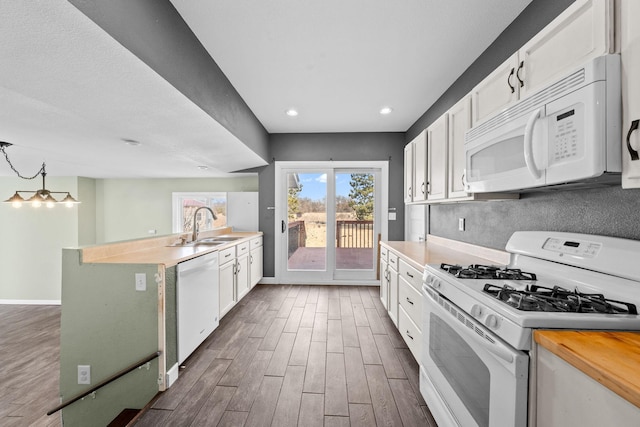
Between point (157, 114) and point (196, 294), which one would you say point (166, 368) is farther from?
point (157, 114)

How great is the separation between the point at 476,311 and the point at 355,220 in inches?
134

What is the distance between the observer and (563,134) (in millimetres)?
1107

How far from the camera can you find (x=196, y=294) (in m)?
2.40

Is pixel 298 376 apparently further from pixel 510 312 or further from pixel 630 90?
pixel 630 90

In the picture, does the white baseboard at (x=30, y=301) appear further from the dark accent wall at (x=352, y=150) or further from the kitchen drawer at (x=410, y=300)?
the kitchen drawer at (x=410, y=300)

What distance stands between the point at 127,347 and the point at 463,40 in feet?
11.4

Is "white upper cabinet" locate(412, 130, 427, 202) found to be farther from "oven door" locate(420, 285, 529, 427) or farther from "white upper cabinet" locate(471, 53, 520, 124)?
"oven door" locate(420, 285, 529, 427)

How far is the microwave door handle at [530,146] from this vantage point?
123 cm

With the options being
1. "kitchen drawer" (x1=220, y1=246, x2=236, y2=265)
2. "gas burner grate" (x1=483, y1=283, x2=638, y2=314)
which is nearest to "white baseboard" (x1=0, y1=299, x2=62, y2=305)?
"kitchen drawer" (x1=220, y1=246, x2=236, y2=265)

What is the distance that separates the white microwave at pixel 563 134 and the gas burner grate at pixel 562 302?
47 cm

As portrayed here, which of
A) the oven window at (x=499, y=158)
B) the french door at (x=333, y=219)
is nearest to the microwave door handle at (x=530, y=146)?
the oven window at (x=499, y=158)

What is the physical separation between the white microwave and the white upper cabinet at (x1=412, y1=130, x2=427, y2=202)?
111cm

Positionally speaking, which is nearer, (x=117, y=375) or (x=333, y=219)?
(x=117, y=375)

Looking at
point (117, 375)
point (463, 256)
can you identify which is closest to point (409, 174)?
point (463, 256)
